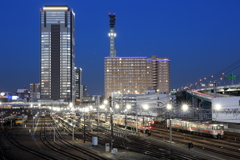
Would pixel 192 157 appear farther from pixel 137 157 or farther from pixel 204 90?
pixel 204 90

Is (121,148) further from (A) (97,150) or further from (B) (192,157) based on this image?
(B) (192,157)

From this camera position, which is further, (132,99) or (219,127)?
(132,99)

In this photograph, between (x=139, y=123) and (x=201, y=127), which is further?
(x=139, y=123)

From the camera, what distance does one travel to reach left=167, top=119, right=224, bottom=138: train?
170ft

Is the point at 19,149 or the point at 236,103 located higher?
the point at 236,103

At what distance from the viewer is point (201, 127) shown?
55.3 m

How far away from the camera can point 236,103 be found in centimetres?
7056

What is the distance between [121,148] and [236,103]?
129 ft

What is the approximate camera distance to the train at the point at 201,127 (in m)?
51.7

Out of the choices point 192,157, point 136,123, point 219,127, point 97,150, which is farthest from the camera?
point 136,123

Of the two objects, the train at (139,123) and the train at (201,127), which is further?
the train at (139,123)

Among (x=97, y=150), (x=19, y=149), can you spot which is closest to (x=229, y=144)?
(x=97, y=150)

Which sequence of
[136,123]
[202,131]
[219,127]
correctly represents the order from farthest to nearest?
[136,123]
[202,131]
[219,127]

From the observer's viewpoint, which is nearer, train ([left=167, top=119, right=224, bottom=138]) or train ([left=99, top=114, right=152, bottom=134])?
train ([left=167, top=119, right=224, bottom=138])
